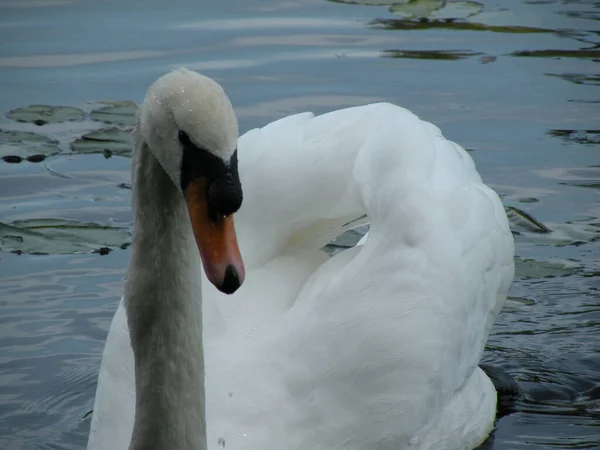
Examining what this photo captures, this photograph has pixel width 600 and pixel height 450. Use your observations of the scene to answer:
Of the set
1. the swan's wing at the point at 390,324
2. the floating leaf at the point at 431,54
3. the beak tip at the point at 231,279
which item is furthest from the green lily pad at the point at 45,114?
the beak tip at the point at 231,279

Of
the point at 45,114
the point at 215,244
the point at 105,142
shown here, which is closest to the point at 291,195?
the point at 215,244

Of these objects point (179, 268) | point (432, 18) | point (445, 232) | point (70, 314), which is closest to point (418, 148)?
point (445, 232)

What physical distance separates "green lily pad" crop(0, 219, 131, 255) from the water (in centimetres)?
2

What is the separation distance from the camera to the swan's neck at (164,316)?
3.18 metres

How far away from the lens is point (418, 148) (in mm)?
4551

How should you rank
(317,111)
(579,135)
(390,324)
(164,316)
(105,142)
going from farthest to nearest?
(317,111) → (579,135) → (105,142) → (390,324) → (164,316)

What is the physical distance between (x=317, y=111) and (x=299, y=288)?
11.4 ft

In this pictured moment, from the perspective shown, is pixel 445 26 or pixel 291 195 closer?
pixel 291 195

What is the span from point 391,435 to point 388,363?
233 mm

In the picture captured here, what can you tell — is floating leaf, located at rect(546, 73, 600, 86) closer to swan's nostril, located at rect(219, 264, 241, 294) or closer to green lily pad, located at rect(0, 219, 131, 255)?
green lily pad, located at rect(0, 219, 131, 255)

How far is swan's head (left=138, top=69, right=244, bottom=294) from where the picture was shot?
2.85 m

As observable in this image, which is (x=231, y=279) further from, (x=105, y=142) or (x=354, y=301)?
(x=105, y=142)

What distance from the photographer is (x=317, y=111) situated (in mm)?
7988

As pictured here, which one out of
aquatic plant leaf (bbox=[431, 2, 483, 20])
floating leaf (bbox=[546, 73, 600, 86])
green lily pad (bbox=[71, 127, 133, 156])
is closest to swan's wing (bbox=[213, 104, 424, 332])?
green lily pad (bbox=[71, 127, 133, 156])
